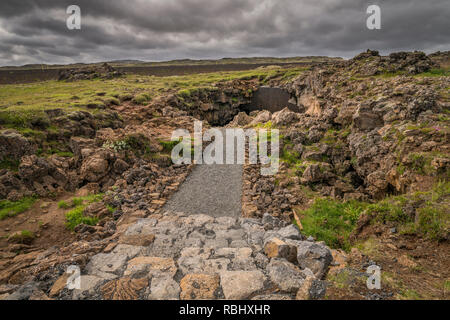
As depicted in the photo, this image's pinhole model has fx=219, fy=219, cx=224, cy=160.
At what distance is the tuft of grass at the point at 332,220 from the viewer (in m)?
8.47

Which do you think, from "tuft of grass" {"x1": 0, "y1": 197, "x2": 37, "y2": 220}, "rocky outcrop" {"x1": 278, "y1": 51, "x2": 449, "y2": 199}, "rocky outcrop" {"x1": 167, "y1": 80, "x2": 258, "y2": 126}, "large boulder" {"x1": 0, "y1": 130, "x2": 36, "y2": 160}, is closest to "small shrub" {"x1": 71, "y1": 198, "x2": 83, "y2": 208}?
"tuft of grass" {"x1": 0, "y1": 197, "x2": 37, "y2": 220}

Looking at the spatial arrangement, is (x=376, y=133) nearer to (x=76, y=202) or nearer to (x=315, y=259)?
(x=315, y=259)

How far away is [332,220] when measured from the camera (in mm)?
9367

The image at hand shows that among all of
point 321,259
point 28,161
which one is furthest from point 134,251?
point 28,161

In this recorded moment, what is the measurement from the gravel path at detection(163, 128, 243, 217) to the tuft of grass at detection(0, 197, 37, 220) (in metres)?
→ 5.70

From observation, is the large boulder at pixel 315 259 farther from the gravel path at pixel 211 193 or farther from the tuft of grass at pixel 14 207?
the tuft of grass at pixel 14 207

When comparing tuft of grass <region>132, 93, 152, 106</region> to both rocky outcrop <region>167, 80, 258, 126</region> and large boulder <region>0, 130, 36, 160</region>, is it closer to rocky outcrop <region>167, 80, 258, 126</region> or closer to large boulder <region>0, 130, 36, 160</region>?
rocky outcrop <region>167, 80, 258, 126</region>

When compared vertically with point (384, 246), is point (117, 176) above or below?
above

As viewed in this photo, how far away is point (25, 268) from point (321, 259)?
25.1 ft

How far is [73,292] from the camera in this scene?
4645 mm

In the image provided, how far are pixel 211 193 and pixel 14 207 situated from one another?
8.44 meters

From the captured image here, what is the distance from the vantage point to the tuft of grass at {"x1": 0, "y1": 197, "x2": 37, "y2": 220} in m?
8.68

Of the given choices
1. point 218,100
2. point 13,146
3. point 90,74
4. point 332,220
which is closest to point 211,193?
point 332,220
